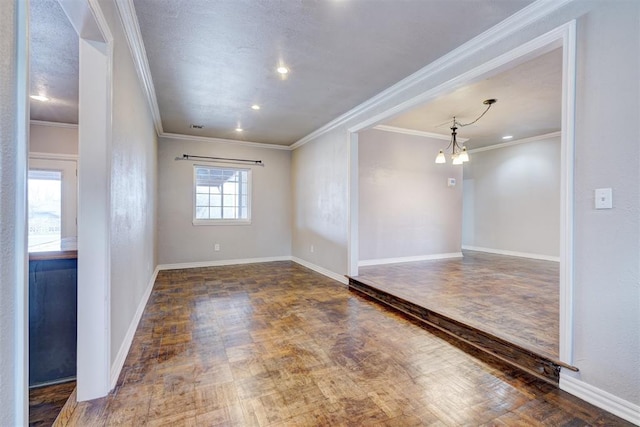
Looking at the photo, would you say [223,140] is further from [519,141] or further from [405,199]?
[519,141]

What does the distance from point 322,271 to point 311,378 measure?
10.6 feet

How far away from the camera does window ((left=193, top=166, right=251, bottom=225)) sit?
594cm

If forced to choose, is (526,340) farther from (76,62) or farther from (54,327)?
(76,62)

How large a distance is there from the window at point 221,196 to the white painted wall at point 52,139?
6.31 feet

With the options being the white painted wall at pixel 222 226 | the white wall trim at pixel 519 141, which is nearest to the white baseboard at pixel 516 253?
the white wall trim at pixel 519 141

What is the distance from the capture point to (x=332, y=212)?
4.95m

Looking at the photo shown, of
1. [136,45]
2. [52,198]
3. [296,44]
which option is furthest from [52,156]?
[296,44]

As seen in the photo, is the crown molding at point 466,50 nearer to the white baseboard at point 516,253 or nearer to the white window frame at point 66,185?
the white window frame at point 66,185

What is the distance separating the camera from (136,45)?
8.07 feet

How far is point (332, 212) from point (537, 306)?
9.72 feet

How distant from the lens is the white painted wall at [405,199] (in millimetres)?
5398

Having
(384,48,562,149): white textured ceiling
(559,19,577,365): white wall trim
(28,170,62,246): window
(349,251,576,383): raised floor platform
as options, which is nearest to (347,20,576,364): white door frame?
(559,19,577,365): white wall trim

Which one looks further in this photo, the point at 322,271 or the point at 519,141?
the point at 519,141

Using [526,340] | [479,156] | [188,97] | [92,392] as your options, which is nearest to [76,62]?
[188,97]
